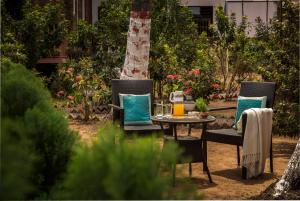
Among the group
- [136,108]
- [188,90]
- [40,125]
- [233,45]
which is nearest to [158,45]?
[233,45]

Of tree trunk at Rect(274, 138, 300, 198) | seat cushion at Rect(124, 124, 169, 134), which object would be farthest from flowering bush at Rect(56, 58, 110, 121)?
tree trunk at Rect(274, 138, 300, 198)

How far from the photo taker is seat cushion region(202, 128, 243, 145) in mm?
6281

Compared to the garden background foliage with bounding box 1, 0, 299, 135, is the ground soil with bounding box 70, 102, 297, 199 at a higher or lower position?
lower

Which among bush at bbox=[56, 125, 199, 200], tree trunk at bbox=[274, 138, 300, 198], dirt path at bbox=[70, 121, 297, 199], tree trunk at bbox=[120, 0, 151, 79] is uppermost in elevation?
tree trunk at bbox=[120, 0, 151, 79]

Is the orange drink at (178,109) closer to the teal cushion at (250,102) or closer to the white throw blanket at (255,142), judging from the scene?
the white throw blanket at (255,142)

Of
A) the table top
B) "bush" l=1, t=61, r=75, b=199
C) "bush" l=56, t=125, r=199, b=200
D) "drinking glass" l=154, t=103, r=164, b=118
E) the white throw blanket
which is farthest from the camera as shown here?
"drinking glass" l=154, t=103, r=164, b=118

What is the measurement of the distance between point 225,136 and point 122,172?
4865mm

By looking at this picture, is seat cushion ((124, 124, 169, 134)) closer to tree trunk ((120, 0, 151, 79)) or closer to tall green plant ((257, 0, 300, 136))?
tall green plant ((257, 0, 300, 136))

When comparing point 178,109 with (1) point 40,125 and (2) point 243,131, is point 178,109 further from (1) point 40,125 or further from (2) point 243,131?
(1) point 40,125

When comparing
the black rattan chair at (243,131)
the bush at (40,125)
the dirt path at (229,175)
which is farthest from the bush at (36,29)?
the bush at (40,125)

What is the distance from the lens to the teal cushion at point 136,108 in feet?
23.9

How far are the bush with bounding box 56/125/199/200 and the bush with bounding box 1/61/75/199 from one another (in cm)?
59

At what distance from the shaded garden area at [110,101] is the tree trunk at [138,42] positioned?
2.53 ft

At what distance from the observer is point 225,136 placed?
6.44 meters
